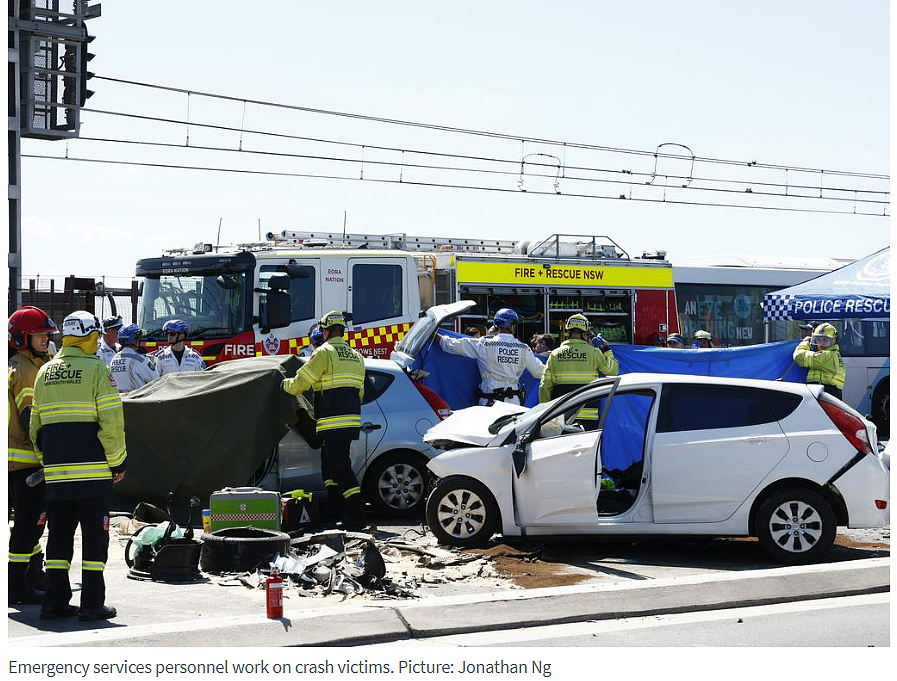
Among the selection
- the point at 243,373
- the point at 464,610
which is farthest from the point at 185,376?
the point at 464,610

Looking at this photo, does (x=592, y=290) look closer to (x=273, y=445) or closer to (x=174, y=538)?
(x=273, y=445)

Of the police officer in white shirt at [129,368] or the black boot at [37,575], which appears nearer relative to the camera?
the black boot at [37,575]

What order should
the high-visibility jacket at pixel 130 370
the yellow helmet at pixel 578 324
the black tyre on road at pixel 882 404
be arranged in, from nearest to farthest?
the yellow helmet at pixel 578 324, the high-visibility jacket at pixel 130 370, the black tyre on road at pixel 882 404

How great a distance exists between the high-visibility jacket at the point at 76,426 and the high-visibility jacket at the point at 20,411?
42 centimetres

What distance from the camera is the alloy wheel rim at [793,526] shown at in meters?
9.15

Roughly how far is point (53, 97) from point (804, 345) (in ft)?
33.4

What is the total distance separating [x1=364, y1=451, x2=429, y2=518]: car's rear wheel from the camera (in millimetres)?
11500

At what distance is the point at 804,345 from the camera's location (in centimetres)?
1542

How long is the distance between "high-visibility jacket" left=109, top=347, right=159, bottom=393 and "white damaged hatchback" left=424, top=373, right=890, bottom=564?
188 inches

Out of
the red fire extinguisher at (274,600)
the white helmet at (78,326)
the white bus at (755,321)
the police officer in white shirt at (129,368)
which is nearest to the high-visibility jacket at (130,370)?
the police officer in white shirt at (129,368)

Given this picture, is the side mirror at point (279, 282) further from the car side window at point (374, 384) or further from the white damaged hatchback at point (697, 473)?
the white damaged hatchback at point (697, 473)

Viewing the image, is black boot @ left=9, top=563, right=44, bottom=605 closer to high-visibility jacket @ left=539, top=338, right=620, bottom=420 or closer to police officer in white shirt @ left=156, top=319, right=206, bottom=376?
police officer in white shirt @ left=156, top=319, right=206, bottom=376

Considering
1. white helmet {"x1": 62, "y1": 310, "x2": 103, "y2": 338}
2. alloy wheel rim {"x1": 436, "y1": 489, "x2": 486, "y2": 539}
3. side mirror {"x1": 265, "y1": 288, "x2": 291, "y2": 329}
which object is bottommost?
alloy wheel rim {"x1": 436, "y1": 489, "x2": 486, "y2": 539}

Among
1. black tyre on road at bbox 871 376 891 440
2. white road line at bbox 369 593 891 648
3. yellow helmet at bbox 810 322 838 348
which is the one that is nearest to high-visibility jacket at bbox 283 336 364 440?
white road line at bbox 369 593 891 648
